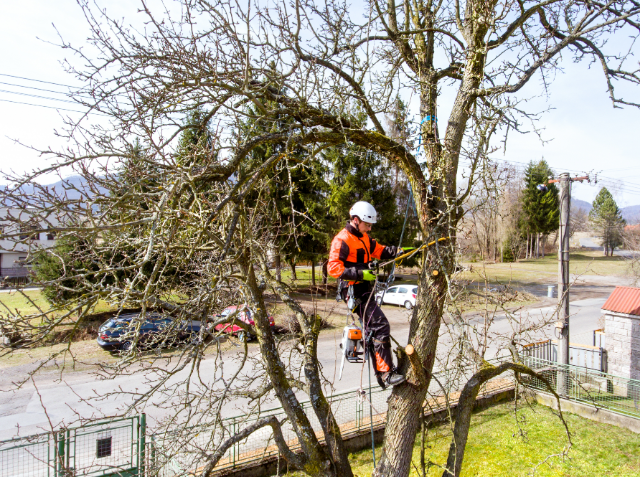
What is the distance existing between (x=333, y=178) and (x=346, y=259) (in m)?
16.6

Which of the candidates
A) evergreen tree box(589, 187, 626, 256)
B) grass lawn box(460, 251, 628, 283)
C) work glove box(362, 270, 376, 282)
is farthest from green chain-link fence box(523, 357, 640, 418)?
evergreen tree box(589, 187, 626, 256)

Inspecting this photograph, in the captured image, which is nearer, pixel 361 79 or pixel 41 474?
pixel 361 79

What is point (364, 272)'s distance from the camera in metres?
4.30

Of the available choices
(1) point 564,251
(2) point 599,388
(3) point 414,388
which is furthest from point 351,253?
(2) point 599,388

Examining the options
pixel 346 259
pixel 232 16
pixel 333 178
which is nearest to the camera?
pixel 232 16

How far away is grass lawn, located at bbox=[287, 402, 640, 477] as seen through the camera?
813 centimetres

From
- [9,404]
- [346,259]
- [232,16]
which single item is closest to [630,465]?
[346,259]

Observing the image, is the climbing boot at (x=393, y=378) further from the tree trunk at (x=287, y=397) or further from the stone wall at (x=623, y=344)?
the stone wall at (x=623, y=344)

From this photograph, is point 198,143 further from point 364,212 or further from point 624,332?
point 624,332

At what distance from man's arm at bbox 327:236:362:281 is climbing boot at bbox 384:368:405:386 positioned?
1047 millimetres

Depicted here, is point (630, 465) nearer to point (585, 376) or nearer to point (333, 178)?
point (585, 376)

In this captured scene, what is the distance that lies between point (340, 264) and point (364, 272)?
35cm

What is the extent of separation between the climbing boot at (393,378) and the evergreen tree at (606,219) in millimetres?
38558

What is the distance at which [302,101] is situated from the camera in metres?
3.86
